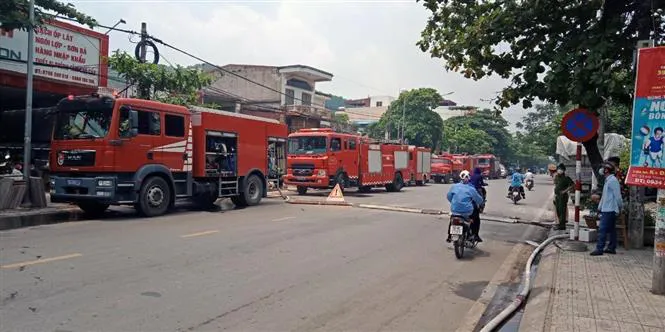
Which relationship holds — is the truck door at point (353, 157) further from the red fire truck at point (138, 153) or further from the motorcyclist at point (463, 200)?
the motorcyclist at point (463, 200)

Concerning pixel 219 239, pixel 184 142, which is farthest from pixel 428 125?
pixel 219 239

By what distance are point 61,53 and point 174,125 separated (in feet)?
22.6

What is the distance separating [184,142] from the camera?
543 inches

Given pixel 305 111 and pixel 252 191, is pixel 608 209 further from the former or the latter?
pixel 305 111

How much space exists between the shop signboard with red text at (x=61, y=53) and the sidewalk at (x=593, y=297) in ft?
50.3

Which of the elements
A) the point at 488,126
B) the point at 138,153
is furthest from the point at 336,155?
the point at 488,126

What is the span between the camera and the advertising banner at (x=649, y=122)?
6.02m

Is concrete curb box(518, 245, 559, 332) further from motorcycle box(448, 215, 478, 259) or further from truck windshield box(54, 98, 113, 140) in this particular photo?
truck windshield box(54, 98, 113, 140)

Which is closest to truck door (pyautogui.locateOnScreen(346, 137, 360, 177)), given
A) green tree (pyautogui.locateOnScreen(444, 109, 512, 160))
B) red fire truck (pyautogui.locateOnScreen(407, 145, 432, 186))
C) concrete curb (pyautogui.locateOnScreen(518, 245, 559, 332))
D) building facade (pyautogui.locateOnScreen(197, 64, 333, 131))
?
red fire truck (pyautogui.locateOnScreen(407, 145, 432, 186))

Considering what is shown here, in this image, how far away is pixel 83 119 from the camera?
12383mm

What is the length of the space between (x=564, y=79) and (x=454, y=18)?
319 cm

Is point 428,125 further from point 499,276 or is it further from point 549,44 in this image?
point 499,276

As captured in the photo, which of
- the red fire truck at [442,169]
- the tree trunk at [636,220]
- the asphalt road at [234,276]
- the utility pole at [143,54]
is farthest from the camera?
the red fire truck at [442,169]

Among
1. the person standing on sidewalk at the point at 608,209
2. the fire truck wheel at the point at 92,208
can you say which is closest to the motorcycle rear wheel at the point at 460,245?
the person standing on sidewalk at the point at 608,209
